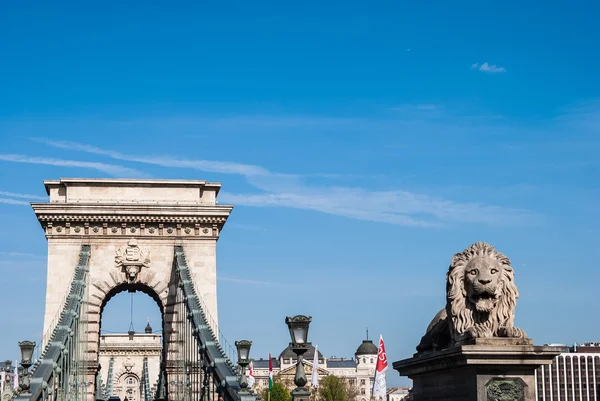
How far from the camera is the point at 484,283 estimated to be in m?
13.3

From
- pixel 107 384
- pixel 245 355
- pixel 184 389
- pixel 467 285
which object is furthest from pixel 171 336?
pixel 107 384

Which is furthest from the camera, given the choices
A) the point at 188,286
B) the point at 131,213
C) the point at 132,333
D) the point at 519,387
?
the point at 132,333

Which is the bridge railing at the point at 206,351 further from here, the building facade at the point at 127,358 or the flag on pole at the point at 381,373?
the building facade at the point at 127,358

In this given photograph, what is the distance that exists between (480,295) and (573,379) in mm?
183622

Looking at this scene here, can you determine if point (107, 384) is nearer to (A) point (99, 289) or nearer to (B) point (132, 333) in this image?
(B) point (132, 333)

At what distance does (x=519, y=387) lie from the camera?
12883mm

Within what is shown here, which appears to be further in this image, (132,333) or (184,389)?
(132,333)

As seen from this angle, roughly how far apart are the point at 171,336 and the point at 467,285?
3281 cm

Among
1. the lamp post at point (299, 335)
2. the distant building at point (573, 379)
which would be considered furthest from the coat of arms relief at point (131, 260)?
the distant building at point (573, 379)

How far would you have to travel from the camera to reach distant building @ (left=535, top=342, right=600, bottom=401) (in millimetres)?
186500

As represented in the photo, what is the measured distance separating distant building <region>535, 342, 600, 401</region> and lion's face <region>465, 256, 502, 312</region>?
179 m

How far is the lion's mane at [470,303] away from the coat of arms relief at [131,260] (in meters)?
31.7

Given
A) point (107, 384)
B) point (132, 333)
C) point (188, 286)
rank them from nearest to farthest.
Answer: point (188, 286), point (107, 384), point (132, 333)

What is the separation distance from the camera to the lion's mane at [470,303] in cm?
1332
